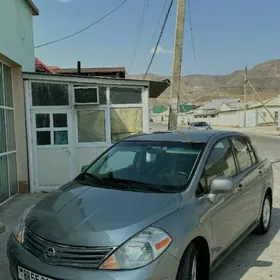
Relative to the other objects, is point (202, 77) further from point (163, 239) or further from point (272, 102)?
point (163, 239)

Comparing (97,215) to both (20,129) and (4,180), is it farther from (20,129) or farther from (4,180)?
(20,129)

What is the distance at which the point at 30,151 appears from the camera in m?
8.71

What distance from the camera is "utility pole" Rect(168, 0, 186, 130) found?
947cm

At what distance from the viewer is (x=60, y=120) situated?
29.2 ft

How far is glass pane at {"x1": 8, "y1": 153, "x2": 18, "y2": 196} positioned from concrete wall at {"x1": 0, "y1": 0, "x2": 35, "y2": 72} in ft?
7.14

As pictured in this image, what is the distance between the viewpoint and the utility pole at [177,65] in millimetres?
9469

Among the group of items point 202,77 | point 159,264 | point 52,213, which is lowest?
point 159,264

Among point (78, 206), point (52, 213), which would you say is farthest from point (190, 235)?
point (52, 213)

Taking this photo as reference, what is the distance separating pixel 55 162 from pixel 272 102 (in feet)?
184

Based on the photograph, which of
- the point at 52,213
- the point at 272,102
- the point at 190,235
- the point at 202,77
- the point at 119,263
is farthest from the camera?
the point at 202,77

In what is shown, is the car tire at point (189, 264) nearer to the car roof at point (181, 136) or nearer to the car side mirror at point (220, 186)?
the car side mirror at point (220, 186)

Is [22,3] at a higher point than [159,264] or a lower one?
higher

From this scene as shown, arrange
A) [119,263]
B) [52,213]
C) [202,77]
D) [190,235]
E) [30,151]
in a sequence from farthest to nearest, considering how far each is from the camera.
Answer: [202,77] → [30,151] → [52,213] → [190,235] → [119,263]

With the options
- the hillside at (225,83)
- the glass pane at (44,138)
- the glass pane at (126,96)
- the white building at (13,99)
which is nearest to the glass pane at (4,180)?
the white building at (13,99)
